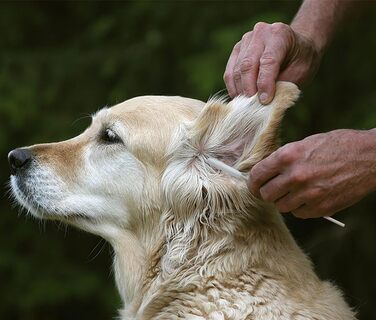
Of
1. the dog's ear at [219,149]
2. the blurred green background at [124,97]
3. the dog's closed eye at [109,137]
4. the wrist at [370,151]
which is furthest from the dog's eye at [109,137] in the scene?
the blurred green background at [124,97]

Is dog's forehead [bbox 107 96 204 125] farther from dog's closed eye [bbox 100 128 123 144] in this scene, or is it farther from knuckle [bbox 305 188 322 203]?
knuckle [bbox 305 188 322 203]

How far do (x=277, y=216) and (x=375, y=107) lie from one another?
10.4 feet

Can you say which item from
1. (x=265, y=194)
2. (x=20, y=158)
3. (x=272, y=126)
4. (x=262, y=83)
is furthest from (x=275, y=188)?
(x=20, y=158)

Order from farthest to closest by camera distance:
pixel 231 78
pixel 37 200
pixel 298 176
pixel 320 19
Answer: pixel 320 19 < pixel 37 200 < pixel 231 78 < pixel 298 176

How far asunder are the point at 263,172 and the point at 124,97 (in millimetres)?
4516

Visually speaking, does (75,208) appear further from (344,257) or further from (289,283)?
(344,257)

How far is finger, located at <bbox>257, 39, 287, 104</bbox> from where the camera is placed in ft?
11.7

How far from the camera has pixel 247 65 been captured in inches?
149

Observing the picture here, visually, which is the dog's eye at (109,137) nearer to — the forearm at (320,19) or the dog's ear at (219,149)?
the dog's ear at (219,149)

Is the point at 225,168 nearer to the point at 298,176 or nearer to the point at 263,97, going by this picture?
the point at 263,97

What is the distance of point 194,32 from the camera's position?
7730 mm

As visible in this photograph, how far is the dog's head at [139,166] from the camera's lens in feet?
12.3

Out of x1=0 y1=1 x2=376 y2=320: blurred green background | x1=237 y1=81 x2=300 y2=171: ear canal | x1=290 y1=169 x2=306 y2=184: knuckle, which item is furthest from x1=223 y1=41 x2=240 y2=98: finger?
x1=0 y1=1 x2=376 y2=320: blurred green background

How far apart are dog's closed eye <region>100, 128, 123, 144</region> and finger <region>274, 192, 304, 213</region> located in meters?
1.14
